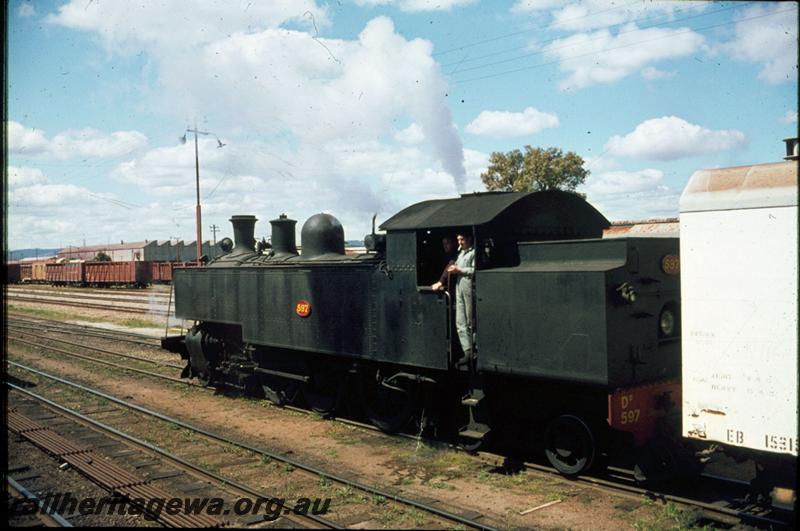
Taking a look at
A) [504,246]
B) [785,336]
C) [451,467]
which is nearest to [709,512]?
[785,336]

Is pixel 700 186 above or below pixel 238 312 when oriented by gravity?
above

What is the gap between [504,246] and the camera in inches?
318

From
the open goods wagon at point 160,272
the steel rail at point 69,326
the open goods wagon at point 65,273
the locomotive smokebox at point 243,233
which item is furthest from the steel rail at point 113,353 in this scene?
the open goods wagon at point 65,273

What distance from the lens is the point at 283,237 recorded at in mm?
12617

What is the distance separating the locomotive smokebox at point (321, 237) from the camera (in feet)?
37.3

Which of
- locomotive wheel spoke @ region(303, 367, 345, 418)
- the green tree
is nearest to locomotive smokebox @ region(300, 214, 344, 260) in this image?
locomotive wheel spoke @ region(303, 367, 345, 418)

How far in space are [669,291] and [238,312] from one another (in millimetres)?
7832

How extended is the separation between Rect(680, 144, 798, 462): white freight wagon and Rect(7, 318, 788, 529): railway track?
0.97 m

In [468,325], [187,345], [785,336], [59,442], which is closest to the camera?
[785,336]

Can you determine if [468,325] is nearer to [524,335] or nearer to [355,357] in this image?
[524,335]

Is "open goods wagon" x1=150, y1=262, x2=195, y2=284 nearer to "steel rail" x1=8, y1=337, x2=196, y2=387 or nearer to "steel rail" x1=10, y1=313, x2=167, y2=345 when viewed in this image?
"steel rail" x1=10, y1=313, x2=167, y2=345

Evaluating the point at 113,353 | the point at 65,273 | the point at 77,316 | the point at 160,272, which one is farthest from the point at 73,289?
the point at 113,353

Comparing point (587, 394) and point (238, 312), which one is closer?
point (587, 394)

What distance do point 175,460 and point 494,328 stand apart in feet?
14.7
